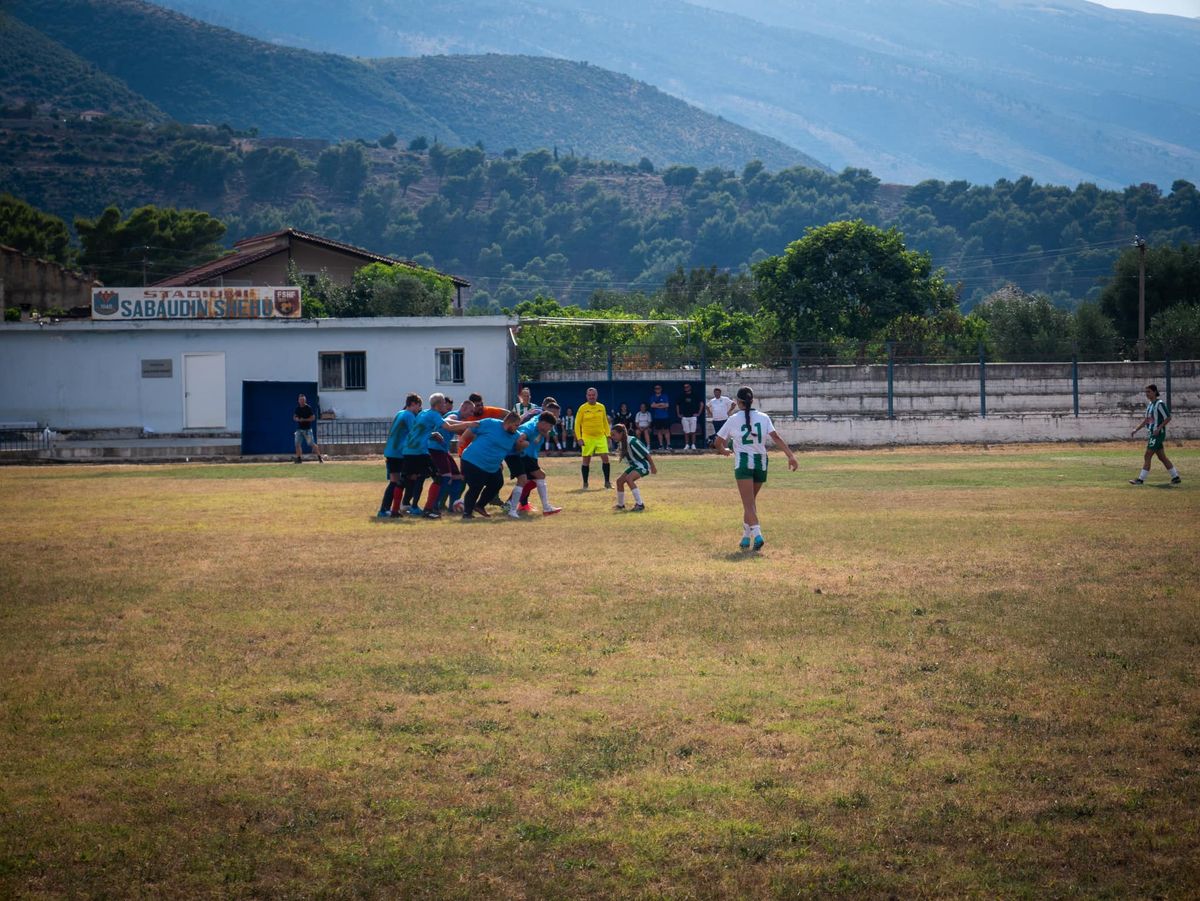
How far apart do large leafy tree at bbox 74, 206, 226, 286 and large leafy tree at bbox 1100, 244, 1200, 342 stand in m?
60.3

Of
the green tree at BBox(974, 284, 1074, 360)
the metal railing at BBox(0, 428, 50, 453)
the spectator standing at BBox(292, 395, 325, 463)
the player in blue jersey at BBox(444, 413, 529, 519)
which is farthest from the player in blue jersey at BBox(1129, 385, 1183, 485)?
the metal railing at BBox(0, 428, 50, 453)

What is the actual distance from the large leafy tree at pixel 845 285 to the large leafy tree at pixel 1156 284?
11647mm

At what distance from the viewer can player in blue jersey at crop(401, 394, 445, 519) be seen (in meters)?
19.8

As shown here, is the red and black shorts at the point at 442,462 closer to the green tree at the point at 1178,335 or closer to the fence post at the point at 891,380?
the fence post at the point at 891,380

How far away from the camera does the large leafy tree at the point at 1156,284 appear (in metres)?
68.1

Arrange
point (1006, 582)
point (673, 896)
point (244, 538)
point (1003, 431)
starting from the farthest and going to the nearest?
point (1003, 431), point (244, 538), point (1006, 582), point (673, 896)

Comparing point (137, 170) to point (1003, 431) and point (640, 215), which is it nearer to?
point (640, 215)

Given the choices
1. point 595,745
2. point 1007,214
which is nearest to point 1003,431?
point 595,745

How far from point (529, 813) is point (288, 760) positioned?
1555mm

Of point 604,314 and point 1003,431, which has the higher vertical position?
point 604,314


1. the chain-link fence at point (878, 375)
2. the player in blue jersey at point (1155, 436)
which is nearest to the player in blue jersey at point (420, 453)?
the player in blue jersey at point (1155, 436)

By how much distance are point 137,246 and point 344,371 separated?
5597cm

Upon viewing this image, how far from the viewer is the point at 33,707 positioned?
26.5ft

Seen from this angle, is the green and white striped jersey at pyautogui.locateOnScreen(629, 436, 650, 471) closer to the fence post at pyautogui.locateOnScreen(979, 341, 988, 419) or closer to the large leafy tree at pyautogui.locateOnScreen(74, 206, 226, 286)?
the fence post at pyautogui.locateOnScreen(979, 341, 988, 419)
